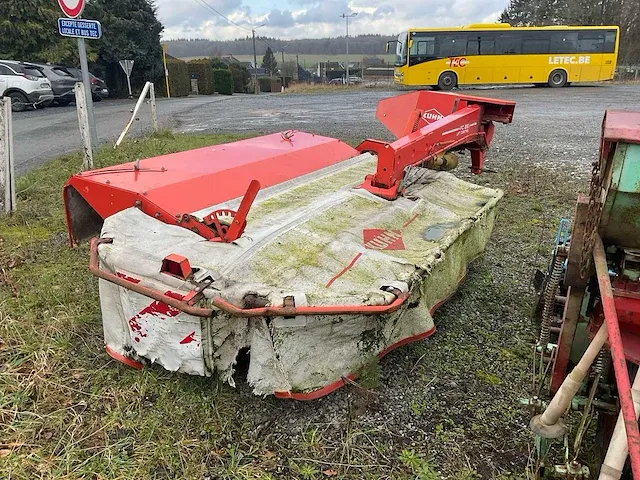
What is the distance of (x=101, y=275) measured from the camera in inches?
96.7

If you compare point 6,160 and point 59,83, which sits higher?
point 59,83

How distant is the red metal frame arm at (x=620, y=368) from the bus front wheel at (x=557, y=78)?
22.9 m

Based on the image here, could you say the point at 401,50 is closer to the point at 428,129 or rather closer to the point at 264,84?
the point at 428,129

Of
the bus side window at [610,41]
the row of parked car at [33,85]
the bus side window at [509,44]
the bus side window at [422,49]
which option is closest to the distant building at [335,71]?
the bus side window at [422,49]

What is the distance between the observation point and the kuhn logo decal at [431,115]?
14.9ft

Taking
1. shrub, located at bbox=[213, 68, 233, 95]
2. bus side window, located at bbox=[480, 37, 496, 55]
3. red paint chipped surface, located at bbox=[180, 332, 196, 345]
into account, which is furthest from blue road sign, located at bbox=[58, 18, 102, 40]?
shrub, located at bbox=[213, 68, 233, 95]

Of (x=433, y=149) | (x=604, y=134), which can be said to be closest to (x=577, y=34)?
(x=433, y=149)

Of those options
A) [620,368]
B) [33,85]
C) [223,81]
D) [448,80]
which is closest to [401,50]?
[448,80]

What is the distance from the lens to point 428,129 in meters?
3.72

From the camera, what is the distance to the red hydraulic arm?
3535 millimetres

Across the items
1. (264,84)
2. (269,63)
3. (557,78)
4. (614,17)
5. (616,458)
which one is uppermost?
(614,17)

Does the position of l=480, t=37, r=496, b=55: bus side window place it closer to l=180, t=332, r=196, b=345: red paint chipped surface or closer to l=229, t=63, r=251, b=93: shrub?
l=229, t=63, r=251, b=93: shrub

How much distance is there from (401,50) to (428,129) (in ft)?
65.0

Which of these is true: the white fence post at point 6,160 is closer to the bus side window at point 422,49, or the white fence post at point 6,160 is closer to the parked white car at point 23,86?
the parked white car at point 23,86
